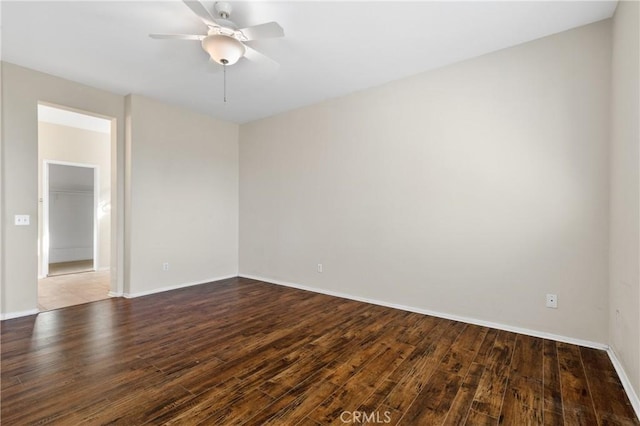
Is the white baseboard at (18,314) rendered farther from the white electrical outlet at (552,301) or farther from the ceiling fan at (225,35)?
the white electrical outlet at (552,301)

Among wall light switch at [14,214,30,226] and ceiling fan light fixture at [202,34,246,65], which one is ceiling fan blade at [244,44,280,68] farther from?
wall light switch at [14,214,30,226]

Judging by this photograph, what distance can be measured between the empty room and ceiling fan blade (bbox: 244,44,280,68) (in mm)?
22

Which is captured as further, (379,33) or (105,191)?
(105,191)

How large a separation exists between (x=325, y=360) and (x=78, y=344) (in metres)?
2.15

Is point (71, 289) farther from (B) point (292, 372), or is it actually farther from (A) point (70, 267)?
(B) point (292, 372)

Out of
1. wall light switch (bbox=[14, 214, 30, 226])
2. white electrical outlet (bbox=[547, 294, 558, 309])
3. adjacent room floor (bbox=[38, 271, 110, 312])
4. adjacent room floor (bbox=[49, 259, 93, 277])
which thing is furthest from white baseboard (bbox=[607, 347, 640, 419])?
adjacent room floor (bbox=[49, 259, 93, 277])

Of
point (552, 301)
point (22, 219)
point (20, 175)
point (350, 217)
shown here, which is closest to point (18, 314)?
point (22, 219)

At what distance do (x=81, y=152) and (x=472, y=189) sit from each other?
6.69 metres

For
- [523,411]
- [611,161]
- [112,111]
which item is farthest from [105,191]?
[611,161]

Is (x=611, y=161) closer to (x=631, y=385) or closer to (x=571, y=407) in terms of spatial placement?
(x=631, y=385)

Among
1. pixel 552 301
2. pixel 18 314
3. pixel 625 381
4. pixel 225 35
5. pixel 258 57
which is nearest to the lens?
pixel 625 381

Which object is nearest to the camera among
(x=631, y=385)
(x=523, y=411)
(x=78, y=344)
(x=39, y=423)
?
(x=39, y=423)

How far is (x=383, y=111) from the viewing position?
3676 mm

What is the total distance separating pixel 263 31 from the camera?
7.39 ft
